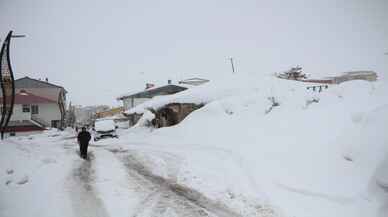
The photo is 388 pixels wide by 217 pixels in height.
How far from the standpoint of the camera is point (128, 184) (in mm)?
8406

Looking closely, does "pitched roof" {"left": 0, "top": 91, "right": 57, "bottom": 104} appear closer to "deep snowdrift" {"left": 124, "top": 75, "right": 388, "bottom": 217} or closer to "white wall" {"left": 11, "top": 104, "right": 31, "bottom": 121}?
"white wall" {"left": 11, "top": 104, "right": 31, "bottom": 121}

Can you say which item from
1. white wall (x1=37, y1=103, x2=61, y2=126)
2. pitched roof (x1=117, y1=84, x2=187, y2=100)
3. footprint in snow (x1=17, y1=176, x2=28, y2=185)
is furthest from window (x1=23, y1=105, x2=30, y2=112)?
footprint in snow (x1=17, y1=176, x2=28, y2=185)

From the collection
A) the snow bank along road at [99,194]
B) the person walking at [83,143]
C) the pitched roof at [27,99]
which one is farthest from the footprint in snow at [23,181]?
the pitched roof at [27,99]

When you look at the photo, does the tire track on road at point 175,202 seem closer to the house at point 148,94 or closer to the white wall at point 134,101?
the house at point 148,94

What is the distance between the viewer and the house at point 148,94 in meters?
41.6

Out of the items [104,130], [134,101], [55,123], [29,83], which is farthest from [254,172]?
[29,83]

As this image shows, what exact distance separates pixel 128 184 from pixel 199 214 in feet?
10.5

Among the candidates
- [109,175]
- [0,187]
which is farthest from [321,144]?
[0,187]

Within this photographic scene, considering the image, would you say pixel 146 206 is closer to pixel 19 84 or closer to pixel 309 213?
pixel 309 213

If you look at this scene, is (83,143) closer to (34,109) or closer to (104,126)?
(104,126)

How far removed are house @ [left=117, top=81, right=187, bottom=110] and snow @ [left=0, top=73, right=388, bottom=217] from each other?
27.1 m

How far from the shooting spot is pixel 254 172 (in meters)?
8.64

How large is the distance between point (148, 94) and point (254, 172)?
3657 cm

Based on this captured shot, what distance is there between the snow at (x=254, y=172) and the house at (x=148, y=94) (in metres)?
27.1
